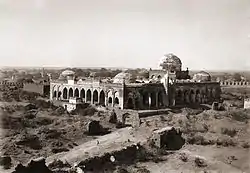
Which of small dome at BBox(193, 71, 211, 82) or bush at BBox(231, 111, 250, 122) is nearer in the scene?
bush at BBox(231, 111, 250, 122)

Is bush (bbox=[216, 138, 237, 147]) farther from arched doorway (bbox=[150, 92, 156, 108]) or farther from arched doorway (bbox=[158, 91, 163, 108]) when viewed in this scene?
arched doorway (bbox=[150, 92, 156, 108])

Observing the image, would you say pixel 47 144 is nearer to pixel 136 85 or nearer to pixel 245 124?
pixel 245 124

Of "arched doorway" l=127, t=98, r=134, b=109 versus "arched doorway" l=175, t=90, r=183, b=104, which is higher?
"arched doorway" l=175, t=90, r=183, b=104

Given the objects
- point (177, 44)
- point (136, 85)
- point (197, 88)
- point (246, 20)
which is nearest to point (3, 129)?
point (177, 44)

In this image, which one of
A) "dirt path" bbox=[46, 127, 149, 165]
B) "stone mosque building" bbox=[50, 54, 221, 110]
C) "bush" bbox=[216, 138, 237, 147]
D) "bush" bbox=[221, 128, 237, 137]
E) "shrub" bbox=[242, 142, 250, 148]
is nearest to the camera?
"dirt path" bbox=[46, 127, 149, 165]

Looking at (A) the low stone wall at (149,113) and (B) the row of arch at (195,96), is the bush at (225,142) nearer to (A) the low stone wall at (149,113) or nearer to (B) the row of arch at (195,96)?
(A) the low stone wall at (149,113)

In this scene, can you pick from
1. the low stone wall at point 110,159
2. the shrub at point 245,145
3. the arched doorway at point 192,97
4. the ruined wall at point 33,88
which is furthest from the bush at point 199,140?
the arched doorway at point 192,97

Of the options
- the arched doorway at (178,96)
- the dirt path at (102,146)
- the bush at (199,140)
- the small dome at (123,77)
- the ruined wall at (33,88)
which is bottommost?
the dirt path at (102,146)

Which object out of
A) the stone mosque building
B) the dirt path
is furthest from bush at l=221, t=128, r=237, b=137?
the stone mosque building
